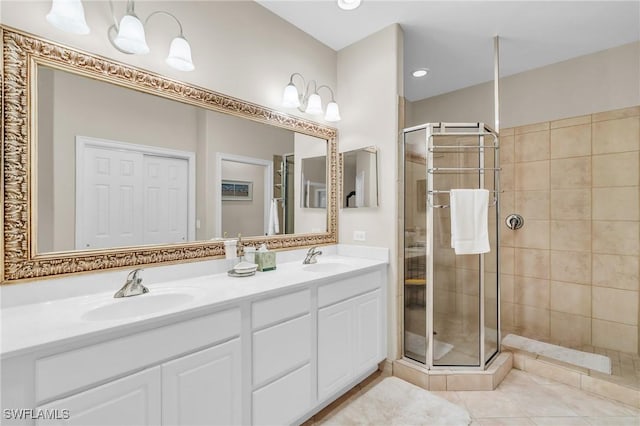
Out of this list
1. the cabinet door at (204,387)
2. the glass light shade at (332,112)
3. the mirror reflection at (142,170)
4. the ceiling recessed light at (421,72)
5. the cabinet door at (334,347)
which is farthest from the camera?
the ceiling recessed light at (421,72)

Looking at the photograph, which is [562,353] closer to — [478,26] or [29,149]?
[478,26]

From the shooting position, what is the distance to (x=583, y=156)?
8.45ft

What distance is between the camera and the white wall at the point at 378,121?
2266mm

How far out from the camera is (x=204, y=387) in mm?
1215

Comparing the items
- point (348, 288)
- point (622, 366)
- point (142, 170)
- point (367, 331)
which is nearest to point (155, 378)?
point (142, 170)

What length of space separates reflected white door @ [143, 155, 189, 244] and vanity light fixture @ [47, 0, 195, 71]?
0.51 meters

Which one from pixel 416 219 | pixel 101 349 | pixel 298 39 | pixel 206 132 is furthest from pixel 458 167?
pixel 101 349

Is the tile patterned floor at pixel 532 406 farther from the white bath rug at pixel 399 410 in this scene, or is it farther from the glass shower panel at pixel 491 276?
the glass shower panel at pixel 491 276

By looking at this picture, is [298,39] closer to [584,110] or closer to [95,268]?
[95,268]

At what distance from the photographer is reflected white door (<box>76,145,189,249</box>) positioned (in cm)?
138

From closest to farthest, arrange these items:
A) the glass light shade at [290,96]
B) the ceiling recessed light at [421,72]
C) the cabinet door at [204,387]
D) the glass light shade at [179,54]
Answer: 1. the cabinet door at [204,387]
2. the glass light shade at [179,54]
3. the glass light shade at [290,96]
4. the ceiling recessed light at [421,72]

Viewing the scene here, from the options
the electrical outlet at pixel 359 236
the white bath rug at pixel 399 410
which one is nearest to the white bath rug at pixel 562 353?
the white bath rug at pixel 399 410

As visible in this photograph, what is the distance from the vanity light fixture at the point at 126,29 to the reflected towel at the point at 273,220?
0.99m

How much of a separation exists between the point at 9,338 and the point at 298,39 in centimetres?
239
